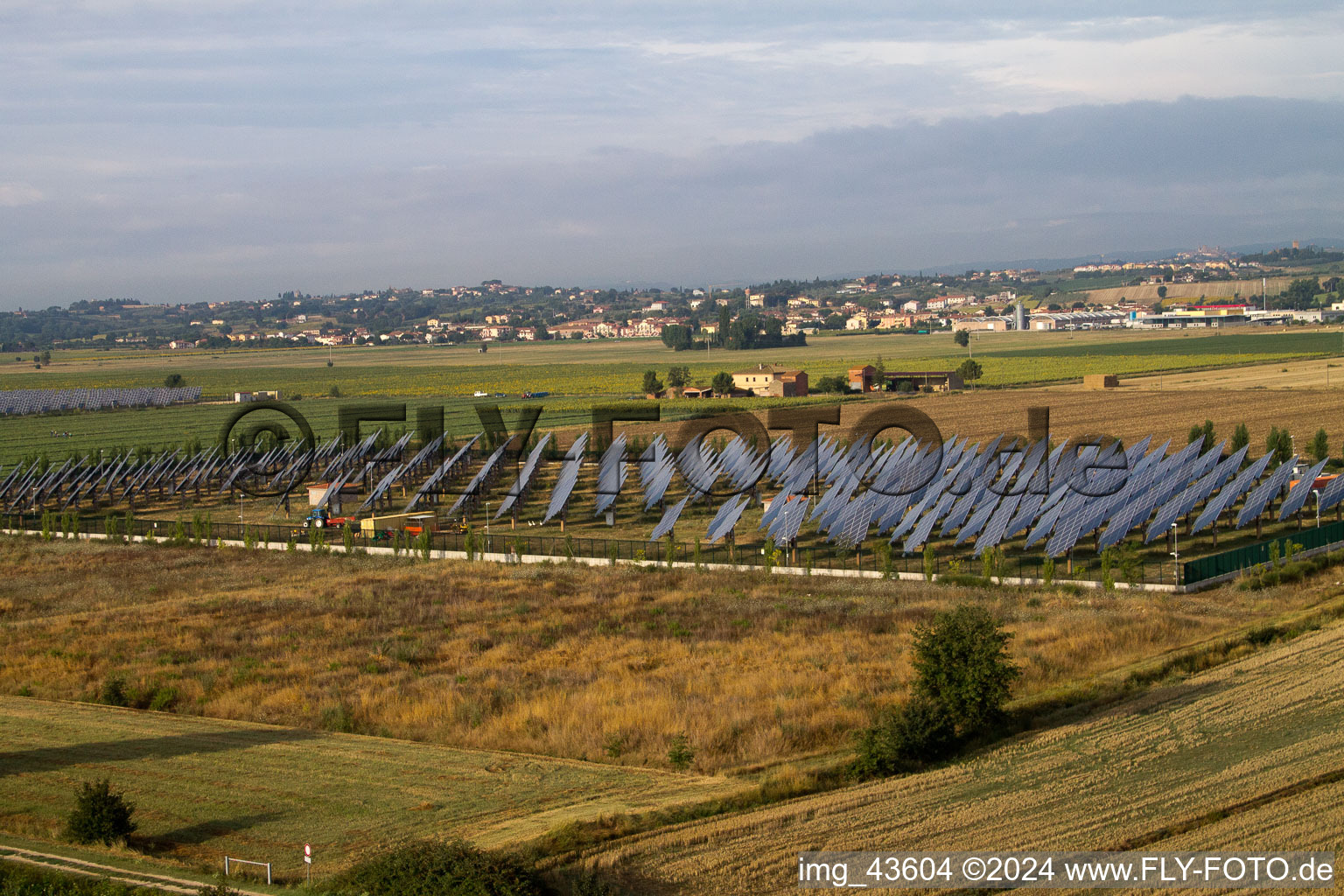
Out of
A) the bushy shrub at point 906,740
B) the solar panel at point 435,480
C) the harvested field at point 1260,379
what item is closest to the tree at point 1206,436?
the harvested field at point 1260,379

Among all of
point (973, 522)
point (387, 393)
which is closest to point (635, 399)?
point (387, 393)

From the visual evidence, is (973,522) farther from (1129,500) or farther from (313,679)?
(313,679)

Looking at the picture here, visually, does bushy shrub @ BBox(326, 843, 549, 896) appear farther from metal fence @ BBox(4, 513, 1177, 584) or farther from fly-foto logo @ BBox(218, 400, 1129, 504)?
fly-foto logo @ BBox(218, 400, 1129, 504)

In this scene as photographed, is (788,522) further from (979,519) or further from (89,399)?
(89,399)

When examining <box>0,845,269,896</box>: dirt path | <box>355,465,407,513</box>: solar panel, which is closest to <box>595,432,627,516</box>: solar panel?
<box>355,465,407,513</box>: solar panel

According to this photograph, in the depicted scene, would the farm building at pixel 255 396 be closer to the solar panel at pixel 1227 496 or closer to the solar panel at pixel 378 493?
the solar panel at pixel 378 493
